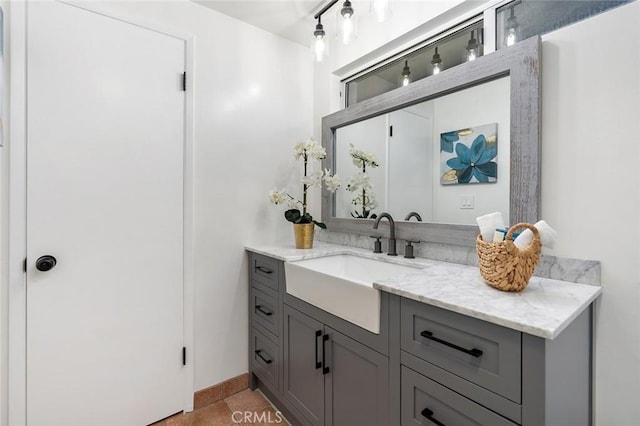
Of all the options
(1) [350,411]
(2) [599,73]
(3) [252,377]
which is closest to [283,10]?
(2) [599,73]

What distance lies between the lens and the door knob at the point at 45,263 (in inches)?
53.5

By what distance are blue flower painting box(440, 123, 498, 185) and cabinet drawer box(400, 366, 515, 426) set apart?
887 mm

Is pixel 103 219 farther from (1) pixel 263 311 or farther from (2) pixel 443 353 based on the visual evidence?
(2) pixel 443 353

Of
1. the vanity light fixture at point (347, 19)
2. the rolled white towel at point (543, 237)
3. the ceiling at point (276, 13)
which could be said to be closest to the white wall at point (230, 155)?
the ceiling at point (276, 13)

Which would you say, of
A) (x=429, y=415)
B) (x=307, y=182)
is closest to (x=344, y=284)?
(x=429, y=415)

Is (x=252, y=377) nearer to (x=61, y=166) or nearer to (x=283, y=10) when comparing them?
(x=61, y=166)

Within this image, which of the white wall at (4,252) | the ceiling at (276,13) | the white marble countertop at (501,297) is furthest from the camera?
the ceiling at (276,13)

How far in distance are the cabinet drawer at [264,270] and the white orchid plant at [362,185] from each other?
25.4 inches

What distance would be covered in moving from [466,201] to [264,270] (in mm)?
1181

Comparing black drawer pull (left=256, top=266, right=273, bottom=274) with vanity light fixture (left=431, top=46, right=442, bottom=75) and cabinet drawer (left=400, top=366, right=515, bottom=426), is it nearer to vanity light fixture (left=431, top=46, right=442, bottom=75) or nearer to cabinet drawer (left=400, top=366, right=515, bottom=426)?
cabinet drawer (left=400, top=366, right=515, bottom=426)

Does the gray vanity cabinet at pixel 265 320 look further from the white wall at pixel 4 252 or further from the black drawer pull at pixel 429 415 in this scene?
the white wall at pixel 4 252

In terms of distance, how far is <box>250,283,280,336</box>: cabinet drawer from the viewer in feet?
5.67

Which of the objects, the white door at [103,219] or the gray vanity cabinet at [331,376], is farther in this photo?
the white door at [103,219]

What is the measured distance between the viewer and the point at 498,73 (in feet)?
4.13
